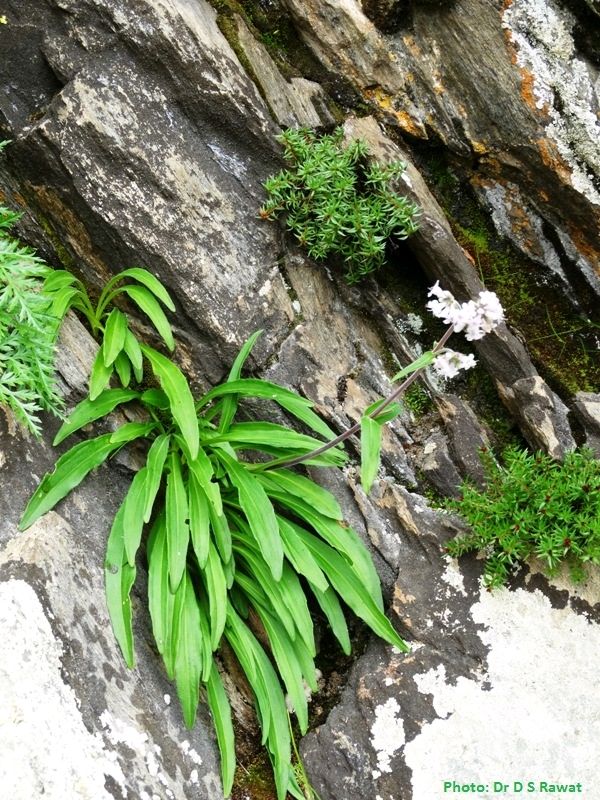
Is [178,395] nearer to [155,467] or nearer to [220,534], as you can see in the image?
[155,467]

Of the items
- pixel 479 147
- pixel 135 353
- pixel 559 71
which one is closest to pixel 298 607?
pixel 135 353

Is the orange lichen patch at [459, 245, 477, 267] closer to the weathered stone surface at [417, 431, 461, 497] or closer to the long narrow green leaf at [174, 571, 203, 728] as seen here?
the weathered stone surface at [417, 431, 461, 497]

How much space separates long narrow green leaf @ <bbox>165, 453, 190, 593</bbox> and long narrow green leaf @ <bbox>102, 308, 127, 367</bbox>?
0.68 m

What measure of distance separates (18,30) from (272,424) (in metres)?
2.76

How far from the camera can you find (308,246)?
461 centimetres

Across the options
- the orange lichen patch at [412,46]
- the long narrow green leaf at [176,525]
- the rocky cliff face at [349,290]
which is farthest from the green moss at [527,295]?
the long narrow green leaf at [176,525]

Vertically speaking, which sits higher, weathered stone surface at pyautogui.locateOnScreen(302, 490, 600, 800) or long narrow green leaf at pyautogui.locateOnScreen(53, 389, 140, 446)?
long narrow green leaf at pyautogui.locateOnScreen(53, 389, 140, 446)

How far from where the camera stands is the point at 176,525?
152 inches

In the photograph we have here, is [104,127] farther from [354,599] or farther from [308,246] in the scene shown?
[354,599]

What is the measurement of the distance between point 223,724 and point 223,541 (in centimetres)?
95

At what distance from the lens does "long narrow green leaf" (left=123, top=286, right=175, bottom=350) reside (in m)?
4.10

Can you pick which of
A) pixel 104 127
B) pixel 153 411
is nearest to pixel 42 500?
pixel 153 411

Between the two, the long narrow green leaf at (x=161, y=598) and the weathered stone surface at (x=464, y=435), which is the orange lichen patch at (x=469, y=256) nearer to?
the weathered stone surface at (x=464, y=435)

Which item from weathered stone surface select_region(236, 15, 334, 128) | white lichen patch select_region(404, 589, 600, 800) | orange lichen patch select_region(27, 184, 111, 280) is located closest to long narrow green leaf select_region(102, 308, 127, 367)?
orange lichen patch select_region(27, 184, 111, 280)
